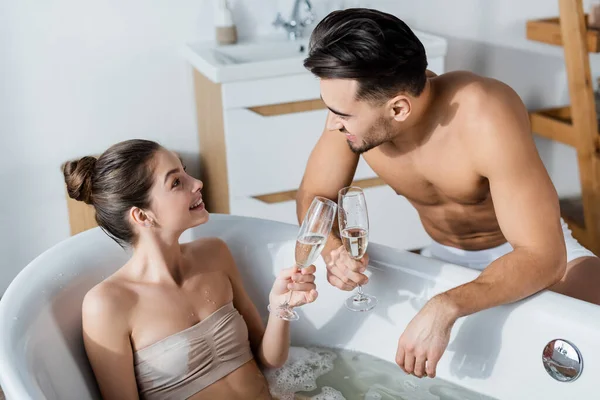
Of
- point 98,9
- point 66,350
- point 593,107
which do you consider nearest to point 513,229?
point 66,350

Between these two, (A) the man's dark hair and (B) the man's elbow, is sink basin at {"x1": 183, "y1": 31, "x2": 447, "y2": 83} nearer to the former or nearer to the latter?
(A) the man's dark hair

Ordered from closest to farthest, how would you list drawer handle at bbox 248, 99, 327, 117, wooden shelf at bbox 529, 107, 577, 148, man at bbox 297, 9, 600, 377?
man at bbox 297, 9, 600, 377, drawer handle at bbox 248, 99, 327, 117, wooden shelf at bbox 529, 107, 577, 148

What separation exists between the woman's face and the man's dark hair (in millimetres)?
352

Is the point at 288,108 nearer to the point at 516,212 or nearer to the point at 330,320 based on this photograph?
the point at 330,320

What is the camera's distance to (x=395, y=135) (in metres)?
1.85

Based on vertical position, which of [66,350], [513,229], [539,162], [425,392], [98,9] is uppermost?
[98,9]

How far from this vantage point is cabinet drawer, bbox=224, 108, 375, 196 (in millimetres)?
2836

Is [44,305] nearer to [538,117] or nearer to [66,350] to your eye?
[66,350]

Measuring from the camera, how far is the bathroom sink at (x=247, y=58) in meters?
2.74

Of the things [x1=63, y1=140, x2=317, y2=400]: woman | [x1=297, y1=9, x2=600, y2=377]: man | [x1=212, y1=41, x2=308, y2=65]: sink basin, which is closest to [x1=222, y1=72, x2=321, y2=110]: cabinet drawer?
[x1=212, y1=41, x2=308, y2=65]: sink basin

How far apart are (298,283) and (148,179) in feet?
1.21

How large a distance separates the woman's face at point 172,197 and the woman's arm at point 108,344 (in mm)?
195

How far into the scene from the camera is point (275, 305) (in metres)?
1.73

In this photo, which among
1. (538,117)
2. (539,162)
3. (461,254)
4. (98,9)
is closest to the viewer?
(539,162)
